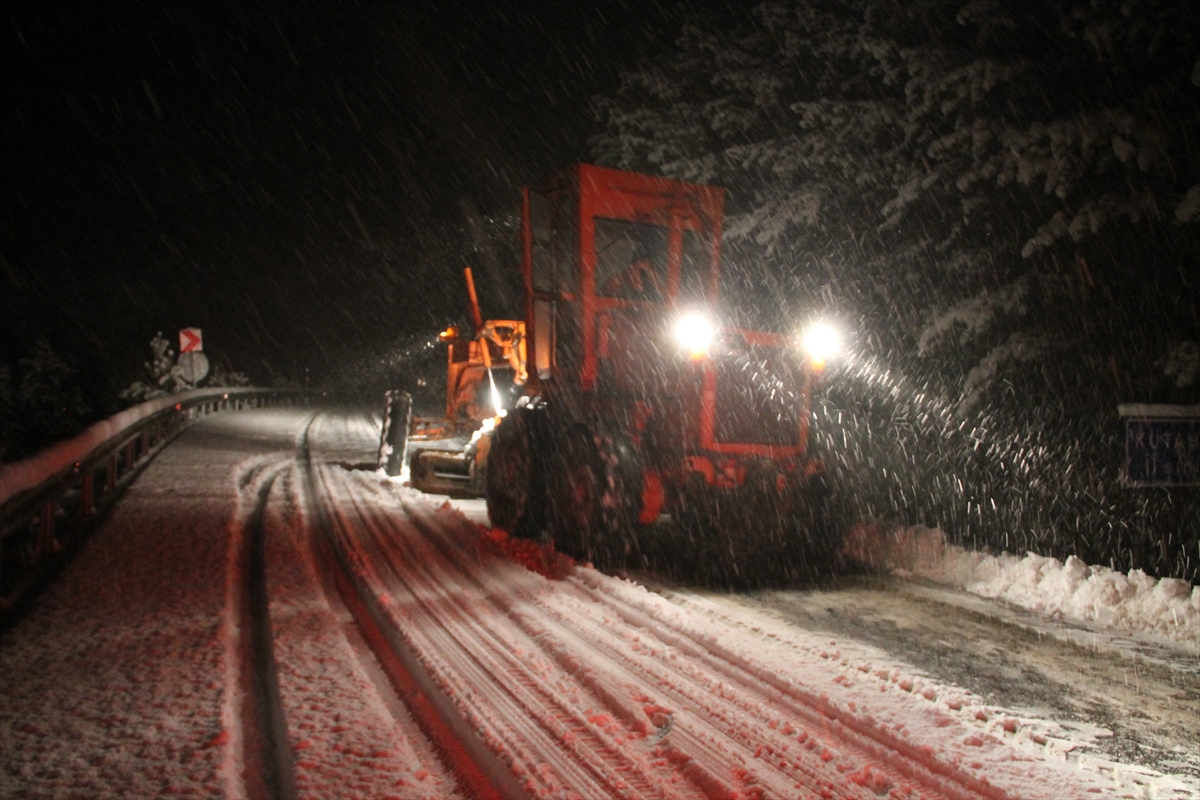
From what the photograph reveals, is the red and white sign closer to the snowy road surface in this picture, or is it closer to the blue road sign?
the snowy road surface

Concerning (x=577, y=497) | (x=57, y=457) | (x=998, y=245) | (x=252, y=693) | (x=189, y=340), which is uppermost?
(x=998, y=245)

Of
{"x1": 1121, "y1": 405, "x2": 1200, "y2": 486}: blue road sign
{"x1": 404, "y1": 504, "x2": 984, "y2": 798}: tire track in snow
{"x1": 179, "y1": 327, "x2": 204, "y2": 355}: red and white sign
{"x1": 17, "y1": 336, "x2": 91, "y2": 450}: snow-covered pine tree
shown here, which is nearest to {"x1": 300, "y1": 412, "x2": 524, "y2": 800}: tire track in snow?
{"x1": 404, "y1": 504, "x2": 984, "y2": 798}: tire track in snow

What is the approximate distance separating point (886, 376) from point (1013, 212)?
2.86 m

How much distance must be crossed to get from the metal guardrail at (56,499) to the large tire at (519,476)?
12.3 ft

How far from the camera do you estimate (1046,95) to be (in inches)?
343

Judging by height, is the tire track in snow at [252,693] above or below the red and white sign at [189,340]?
below

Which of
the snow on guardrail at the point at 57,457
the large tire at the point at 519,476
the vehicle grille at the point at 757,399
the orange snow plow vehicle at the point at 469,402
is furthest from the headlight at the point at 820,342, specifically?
the snow on guardrail at the point at 57,457

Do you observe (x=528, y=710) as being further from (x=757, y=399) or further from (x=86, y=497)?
(x=86, y=497)

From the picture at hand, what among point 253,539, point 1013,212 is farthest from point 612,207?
point 253,539

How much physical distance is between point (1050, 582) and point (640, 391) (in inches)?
152

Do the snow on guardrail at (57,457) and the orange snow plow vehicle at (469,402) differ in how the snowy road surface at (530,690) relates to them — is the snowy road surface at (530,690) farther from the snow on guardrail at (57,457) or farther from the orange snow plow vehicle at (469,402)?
the orange snow plow vehicle at (469,402)

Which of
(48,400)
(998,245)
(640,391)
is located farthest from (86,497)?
(48,400)

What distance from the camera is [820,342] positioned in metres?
8.63

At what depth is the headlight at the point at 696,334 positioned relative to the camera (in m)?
8.16
